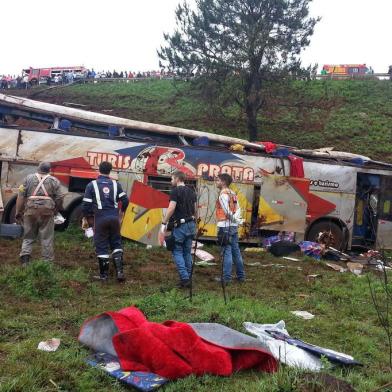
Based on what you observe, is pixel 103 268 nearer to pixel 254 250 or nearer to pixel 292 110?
pixel 254 250

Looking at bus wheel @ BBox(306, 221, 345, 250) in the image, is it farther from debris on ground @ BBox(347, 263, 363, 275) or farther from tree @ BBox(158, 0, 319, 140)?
tree @ BBox(158, 0, 319, 140)

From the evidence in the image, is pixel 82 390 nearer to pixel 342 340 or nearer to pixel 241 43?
pixel 342 340

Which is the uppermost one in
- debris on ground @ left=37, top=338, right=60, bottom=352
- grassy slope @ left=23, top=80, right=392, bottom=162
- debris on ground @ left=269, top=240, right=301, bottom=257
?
grassy slope @ left=23, top=80, right=392, bottom=162

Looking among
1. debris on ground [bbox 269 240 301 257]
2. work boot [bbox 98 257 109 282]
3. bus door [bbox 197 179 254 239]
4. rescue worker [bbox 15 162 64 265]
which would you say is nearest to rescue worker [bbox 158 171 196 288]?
work boot [bbox 98 257 109 282]

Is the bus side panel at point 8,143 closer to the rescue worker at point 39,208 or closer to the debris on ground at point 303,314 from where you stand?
the rescue worker at point 39,208

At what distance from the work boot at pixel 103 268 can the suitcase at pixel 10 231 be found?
3.31 metres

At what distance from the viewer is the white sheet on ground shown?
12.8 ft

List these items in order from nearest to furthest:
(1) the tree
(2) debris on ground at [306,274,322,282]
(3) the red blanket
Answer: (3) the red blanket
(2) debris on ground at [306,274,322,282]
(1) the tree

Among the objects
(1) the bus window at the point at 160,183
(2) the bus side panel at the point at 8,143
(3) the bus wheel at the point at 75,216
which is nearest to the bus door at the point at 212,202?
(1) the bus window at the point at 160,183

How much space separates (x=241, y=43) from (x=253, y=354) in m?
20.8

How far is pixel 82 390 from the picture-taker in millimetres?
3402

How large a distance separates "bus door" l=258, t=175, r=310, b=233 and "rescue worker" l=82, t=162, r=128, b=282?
5210mm

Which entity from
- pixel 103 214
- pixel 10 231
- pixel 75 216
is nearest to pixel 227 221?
pixel 103 214

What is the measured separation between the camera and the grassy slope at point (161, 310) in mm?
3559
